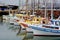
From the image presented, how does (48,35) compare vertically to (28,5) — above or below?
below

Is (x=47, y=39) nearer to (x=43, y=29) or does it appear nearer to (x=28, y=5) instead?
Answer: (x=43, y=29)

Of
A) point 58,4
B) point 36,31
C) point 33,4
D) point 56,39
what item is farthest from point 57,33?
point 58,4

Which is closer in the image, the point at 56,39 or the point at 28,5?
the point at 56,39

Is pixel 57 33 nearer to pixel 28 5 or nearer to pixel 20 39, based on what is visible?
pixel 20 39

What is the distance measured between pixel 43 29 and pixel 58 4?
1594 cm

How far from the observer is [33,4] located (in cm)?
3011

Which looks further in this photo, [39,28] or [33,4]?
[33,4]

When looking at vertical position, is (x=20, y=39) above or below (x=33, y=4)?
below

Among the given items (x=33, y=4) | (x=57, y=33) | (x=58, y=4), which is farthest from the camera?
(x=58, y=4)

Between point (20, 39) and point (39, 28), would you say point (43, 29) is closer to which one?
point (39, 28)

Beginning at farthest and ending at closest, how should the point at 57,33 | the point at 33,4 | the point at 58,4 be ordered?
the point at 58,4, the point at 33,4, the point at 57,33

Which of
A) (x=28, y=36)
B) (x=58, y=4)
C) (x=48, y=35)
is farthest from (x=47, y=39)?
(x=58, y=4)

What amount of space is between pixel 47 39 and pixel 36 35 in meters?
1.18

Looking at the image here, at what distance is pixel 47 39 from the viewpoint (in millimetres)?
19531
